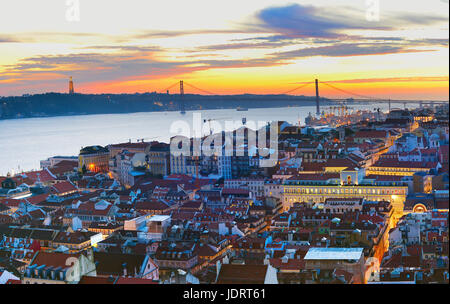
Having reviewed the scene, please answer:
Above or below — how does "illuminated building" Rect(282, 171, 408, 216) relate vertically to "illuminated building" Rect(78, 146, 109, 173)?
below

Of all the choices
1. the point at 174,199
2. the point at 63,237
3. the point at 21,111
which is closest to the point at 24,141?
the point at 21,111

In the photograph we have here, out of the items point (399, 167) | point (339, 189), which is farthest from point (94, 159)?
point (399, 167)

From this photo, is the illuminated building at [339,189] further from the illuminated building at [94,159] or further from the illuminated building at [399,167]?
the illuminated building at [94,159]

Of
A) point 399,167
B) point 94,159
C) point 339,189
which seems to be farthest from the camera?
point 94,159

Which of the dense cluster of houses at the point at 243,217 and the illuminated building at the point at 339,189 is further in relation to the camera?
the illuminated building at the point at 339,189

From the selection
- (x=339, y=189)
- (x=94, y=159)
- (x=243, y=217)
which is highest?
(x=94, y=159)

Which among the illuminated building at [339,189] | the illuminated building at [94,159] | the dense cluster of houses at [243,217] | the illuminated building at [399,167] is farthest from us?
the illuminated building at [94,159]

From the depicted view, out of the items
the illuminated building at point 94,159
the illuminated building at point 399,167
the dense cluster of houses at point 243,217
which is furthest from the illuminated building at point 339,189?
the illuminated building at point 94,159

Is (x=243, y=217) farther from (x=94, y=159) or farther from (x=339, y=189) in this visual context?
(x=94, y=159)

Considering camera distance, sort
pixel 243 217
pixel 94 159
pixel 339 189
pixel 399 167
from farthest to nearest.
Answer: pixel 94 159 < pixel 399 167 < pixel 339 189 < pixel 243 217

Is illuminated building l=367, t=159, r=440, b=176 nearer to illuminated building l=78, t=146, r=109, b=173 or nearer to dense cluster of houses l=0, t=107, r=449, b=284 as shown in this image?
dense cluster of houses l=0, t=107, r=449, b=284

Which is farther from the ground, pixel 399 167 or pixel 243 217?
pixel 399 167

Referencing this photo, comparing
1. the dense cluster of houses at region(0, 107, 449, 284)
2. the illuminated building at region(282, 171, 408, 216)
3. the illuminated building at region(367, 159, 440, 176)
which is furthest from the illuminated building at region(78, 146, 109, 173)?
the illuminated building at region(367, 159, 440, 176)
